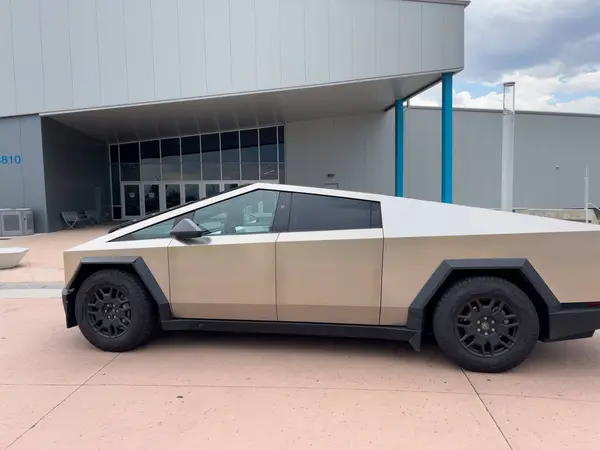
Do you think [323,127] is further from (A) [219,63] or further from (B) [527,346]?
(B) [527,346]

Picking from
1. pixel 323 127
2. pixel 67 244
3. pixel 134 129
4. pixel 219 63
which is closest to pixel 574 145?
pixel 323 127

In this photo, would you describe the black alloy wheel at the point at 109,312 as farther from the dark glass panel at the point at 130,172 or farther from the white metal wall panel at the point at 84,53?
the dark glass panel at the point at 130,172

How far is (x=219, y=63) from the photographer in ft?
51.4

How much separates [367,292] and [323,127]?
2002 centimetres

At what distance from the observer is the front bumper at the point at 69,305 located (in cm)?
405

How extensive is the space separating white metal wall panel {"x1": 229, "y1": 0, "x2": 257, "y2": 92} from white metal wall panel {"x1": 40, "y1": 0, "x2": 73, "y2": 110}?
5.66m

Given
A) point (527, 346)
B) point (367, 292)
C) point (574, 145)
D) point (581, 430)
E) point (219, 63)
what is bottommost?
point (581, 430)

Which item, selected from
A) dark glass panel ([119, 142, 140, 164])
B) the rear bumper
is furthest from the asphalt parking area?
dark glass panel ([119, 142, 140, 164])

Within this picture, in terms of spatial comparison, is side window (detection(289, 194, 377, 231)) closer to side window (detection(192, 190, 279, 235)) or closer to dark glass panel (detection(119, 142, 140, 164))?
side window (detection(192, 190, 279, 235))

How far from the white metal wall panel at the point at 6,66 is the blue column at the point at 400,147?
610 inches

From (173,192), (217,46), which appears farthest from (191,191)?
(217,46)

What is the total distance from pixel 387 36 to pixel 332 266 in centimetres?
1476

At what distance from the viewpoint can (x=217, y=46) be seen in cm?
1560

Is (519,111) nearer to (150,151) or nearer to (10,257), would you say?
(150,151)
